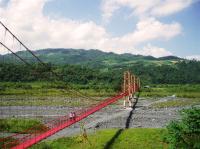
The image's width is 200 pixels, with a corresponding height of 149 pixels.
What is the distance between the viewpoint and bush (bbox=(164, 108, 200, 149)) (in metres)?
18.7

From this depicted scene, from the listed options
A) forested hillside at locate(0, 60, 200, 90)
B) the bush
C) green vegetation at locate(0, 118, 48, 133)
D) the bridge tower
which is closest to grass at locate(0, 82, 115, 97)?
the bridge tower

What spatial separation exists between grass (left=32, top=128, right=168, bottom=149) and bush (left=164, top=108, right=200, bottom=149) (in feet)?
13.6

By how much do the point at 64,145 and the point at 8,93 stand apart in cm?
6025

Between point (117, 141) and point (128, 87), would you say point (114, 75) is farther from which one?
point (117, 141)

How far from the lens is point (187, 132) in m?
19.0

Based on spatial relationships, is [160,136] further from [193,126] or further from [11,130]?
[11,130]

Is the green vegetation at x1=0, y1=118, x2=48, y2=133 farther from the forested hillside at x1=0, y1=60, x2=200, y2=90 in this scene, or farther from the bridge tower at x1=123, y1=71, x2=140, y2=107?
the forested hillside at x1=0, y1=60, x2=200, y2=90

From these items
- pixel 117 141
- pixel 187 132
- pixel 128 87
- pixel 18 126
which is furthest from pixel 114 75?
pixel 187 132

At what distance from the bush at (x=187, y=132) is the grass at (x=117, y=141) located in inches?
163

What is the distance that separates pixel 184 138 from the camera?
62.5ft

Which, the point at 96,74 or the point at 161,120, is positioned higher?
the point at 96,74

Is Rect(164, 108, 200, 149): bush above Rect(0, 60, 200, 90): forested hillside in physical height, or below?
below

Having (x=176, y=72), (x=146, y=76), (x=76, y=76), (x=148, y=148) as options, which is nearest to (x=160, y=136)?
(x=148, y=148)

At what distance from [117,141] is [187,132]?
7.31 meters
